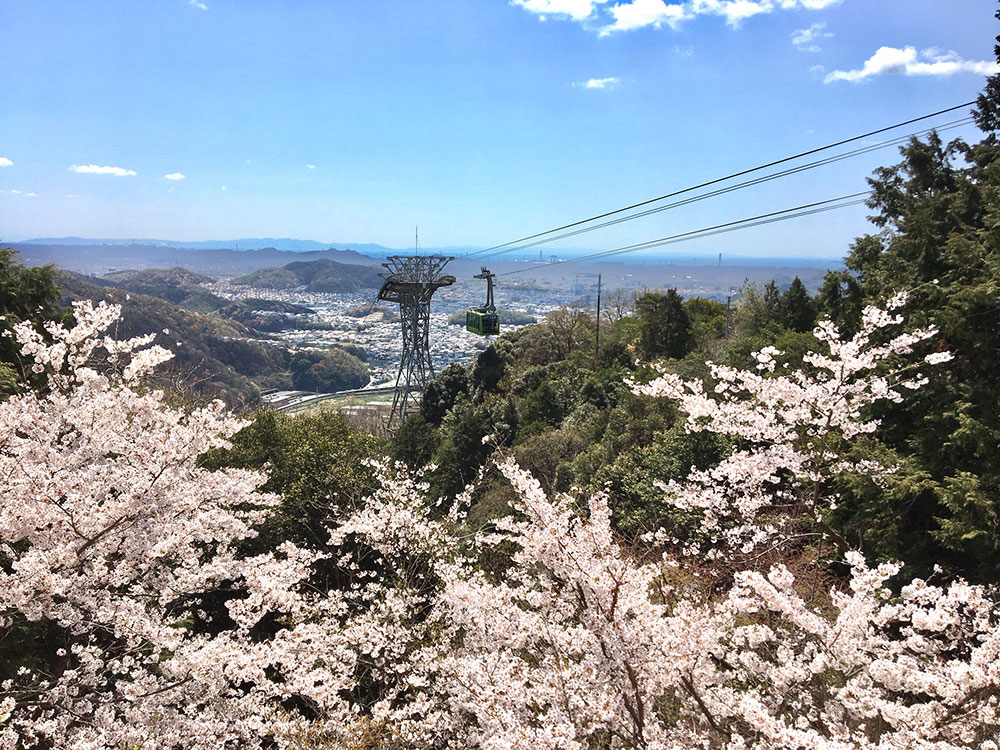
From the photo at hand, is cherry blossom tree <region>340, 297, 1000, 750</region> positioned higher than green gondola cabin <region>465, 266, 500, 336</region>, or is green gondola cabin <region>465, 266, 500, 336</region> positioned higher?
green gondola cabin <region>465, 266, 500, 336</region>

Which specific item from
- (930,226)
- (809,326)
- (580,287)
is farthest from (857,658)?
(580,287)

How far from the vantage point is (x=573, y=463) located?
53.6ft

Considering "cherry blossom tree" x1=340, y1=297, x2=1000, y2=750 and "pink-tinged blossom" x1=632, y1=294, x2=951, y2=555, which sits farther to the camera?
"pink-tinged blossom" x1=632, y1=294, x2=951, y2=555

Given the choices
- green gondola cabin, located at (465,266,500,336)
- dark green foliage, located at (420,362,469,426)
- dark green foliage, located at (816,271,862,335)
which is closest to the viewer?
dark green foliage, located at (816,271,862,335)

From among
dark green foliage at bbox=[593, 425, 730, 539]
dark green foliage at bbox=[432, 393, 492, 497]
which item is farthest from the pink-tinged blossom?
dark green foliage at bbox=[432, 393, 492, 497]

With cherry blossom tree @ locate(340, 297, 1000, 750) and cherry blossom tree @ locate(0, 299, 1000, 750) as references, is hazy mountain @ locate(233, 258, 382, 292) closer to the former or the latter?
cherry blossom tree @ locate(0, 299, 1000, 750)

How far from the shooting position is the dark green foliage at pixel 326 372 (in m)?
76.1

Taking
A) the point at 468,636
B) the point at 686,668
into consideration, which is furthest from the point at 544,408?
the point at 686,668

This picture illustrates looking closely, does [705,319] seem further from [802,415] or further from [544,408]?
[802,415]

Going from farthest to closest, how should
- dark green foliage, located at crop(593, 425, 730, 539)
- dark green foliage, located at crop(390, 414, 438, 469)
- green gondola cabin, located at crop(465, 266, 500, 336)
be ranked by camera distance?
green gondola cabin, located at crop(465, 266, 500, 336)
dark green foliage, located at crop(390, 414, 438, 469)
dark green foliage, located at crop(593, 425, 730, 539)

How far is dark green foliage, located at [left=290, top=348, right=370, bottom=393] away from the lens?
76125 millimetres

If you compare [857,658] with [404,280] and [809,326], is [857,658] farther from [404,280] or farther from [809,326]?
[404,280]

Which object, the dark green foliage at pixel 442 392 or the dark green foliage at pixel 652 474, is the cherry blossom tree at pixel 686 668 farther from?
the dark green foliage at pixel 442 392

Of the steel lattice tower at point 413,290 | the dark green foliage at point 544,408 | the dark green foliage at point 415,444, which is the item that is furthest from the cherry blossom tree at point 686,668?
the steel lattice tower at point 413,290
